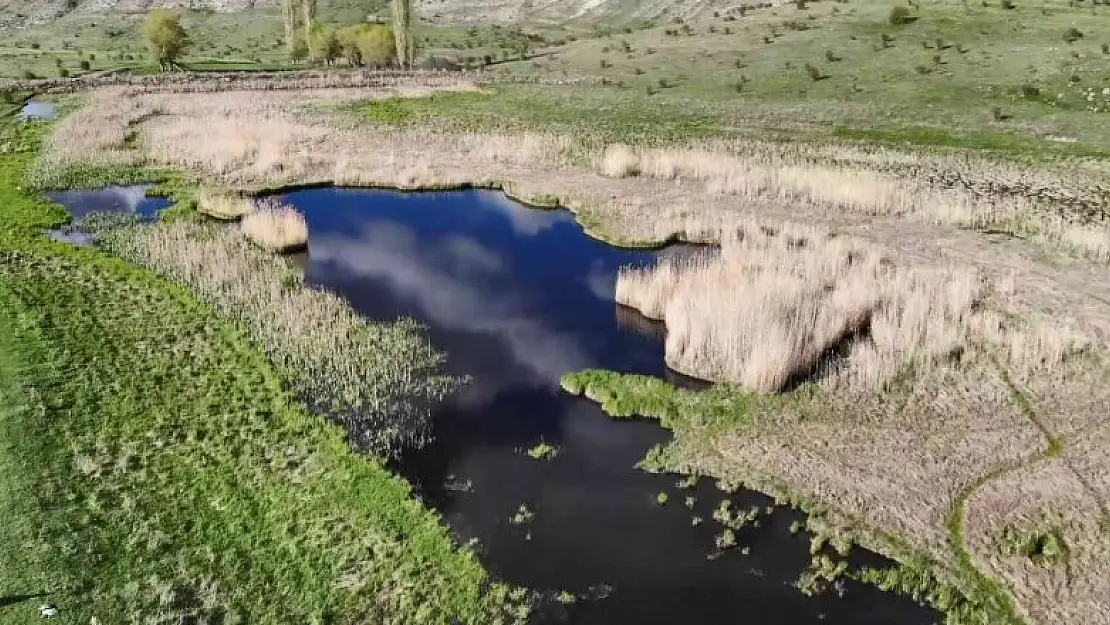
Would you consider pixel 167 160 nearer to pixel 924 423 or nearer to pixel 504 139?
pixel 504 139

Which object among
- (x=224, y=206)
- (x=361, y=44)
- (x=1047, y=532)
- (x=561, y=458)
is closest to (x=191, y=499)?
(x=561, y=458)

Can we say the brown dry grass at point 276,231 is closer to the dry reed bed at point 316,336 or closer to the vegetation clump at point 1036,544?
the dry reed bed at point 316,336

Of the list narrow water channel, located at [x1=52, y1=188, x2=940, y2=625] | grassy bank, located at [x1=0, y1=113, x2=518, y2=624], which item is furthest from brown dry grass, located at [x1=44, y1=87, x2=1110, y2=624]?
grassy bank, located at [x1=0, y1=113, x2=518, y2=624]

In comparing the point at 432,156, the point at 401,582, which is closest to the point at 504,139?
the point at 432,156

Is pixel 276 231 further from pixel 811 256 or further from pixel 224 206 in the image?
pixel 811 256

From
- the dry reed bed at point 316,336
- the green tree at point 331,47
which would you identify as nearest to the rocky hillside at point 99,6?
the green tree at point 331,47
